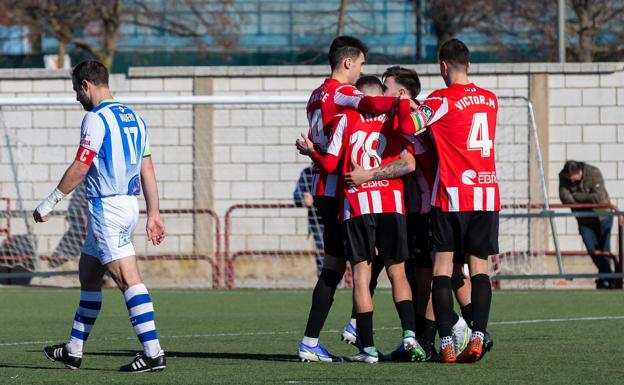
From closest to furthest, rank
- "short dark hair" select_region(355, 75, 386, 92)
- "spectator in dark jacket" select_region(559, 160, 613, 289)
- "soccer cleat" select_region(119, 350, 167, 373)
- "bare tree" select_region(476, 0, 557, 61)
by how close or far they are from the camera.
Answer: "soccer cleat" select_region(119, 350, 167, 373) → "short dark hair" select_region(355, 75, 386, 92) → "spectator in dark jacket" select_region(559, 160, 613, 289) → "bare tree" select_region(476, 0, 557, 61)

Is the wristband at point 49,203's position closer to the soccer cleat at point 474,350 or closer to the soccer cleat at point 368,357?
the soccer cleat at point 368,357

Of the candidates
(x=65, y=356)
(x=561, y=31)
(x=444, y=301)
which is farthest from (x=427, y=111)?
(x=561, y=31)

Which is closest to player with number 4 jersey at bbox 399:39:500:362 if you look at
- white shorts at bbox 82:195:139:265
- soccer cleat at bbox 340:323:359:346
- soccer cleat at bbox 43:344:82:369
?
soccer cleat at bbox 340:323:359:346

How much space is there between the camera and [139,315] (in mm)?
8352

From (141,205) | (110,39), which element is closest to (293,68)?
(141,205)

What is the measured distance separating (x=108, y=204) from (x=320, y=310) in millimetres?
1475

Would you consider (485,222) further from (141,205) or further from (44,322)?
(141,205)

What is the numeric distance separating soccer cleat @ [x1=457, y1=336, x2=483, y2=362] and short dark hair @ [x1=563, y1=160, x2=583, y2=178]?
10.1 m

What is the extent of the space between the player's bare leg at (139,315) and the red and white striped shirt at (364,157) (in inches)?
51.5

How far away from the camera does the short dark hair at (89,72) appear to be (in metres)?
8.48

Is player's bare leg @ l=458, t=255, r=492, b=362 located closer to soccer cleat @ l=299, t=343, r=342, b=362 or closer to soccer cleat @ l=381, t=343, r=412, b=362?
soccer cleat @ l=381, t=343, r=412, b=362

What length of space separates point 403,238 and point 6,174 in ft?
37.3

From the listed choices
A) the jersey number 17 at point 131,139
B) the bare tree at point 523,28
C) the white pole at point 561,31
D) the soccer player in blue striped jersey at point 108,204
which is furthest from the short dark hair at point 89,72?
the bare tree at point 523,28

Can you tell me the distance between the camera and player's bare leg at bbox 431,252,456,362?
28.4ft
